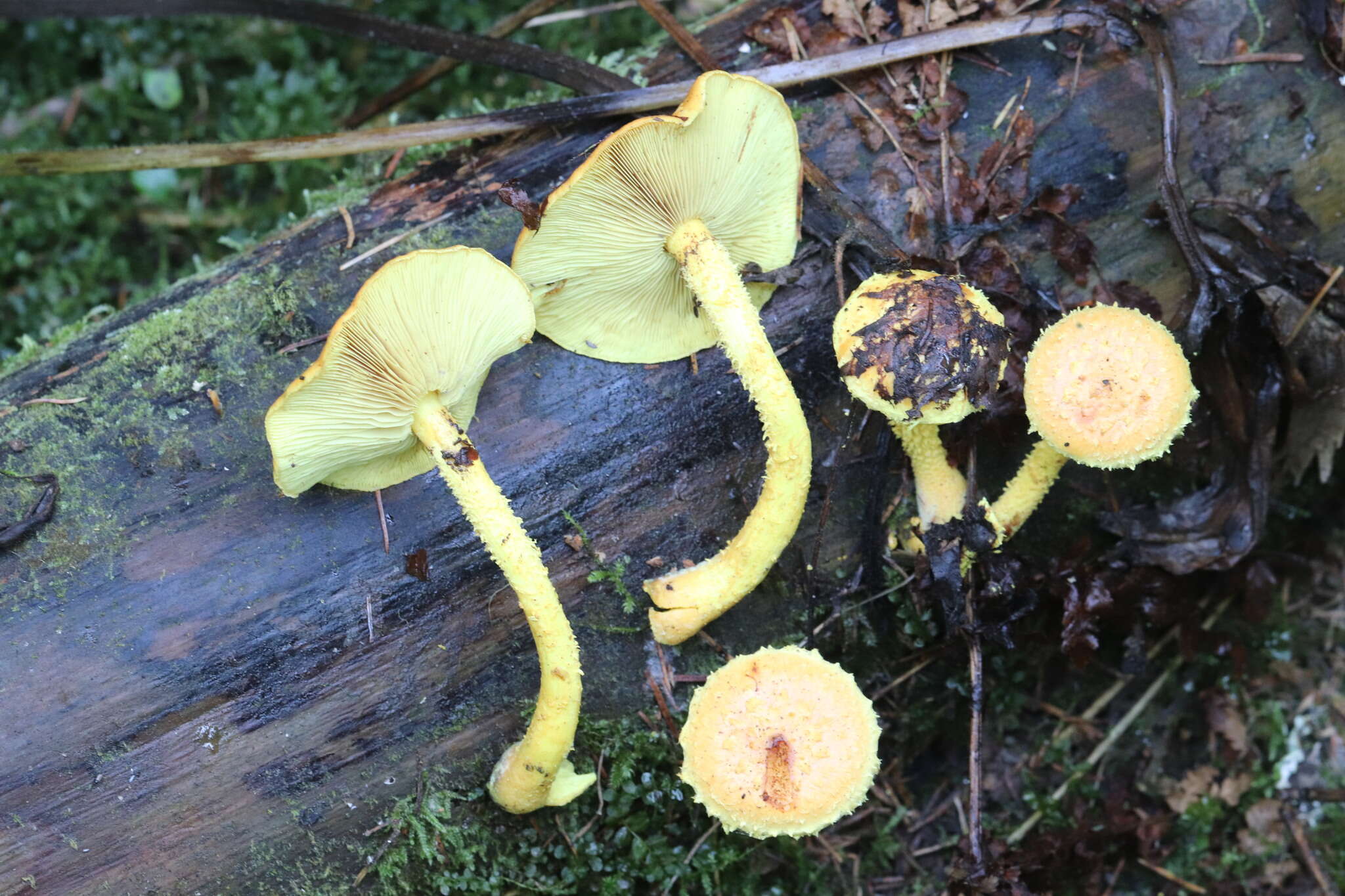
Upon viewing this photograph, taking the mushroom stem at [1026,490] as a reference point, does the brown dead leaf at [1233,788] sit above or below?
below

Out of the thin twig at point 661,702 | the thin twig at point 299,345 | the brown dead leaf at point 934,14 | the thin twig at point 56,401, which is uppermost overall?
the brown dead leaf at point 934,14

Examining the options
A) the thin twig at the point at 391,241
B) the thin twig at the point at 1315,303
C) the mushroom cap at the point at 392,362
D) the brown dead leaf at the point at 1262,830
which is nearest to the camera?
the mushroom cap at the point at 392,362

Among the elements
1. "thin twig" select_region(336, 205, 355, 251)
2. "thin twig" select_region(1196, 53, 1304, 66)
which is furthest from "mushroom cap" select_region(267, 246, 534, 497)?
"thin twig" select_region(1196, 53, 1304, 66)

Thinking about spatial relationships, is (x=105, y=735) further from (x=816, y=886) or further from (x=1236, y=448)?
(x=1236, y=448)

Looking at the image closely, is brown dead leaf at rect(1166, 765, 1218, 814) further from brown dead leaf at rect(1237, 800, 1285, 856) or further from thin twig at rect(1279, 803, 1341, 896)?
thin twig at rect(1279, 803, 1341, 896)

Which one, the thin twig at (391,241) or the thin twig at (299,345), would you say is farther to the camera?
the thin twig at (391,241)

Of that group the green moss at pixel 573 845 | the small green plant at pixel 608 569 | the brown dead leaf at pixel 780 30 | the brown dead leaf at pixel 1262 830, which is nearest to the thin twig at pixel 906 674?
the green moss at pixel 573 845

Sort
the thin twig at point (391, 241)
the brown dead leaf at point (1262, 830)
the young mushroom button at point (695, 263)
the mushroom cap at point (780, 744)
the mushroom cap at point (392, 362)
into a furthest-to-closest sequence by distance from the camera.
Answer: the brown dead leaf at point (1262, 830)
the thin twig at point (391, 241)
the young mushroom button at point (695, 263)
the mushroom cap at point (780, 744)
the mushroom cap at point (392, 362)

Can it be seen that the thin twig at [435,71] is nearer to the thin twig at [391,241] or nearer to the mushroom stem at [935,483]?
the thin twig at [391,241]
